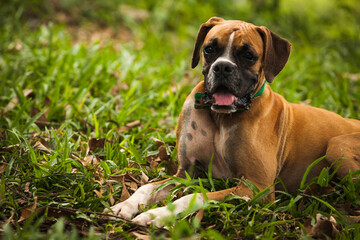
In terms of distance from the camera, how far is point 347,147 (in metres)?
3.11

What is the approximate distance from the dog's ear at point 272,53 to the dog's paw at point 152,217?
51.3 inches

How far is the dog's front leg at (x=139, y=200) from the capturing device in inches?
106

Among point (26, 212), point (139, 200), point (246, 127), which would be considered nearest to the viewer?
point (26, 212)

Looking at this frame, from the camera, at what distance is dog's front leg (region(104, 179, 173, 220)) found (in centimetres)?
268

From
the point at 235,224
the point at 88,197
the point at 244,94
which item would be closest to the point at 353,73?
the point at 244,94

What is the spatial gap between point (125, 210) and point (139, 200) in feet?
0.51

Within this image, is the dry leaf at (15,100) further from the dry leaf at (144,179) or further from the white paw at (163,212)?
the white paw at (163,212)

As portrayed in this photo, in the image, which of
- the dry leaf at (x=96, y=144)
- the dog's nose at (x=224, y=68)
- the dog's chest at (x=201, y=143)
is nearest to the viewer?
the dog's nose at (x=224, y=68)

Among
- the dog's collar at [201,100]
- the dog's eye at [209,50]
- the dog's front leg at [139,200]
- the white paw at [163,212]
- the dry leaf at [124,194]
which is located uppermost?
the dog's eye at [209,50]

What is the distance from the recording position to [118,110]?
15.5ft

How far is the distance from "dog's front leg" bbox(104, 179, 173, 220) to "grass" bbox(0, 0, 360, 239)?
→ 3.0 inches

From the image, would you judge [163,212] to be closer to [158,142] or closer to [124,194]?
[124,194]

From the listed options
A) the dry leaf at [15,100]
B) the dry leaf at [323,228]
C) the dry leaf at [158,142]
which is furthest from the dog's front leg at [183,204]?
the dry leaf at [15,100]

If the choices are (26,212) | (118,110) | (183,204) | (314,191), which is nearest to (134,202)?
(183,204)
